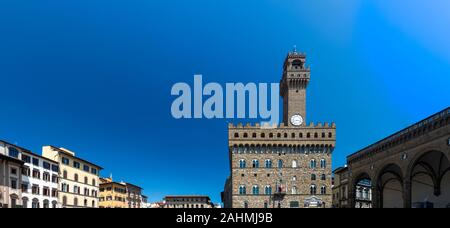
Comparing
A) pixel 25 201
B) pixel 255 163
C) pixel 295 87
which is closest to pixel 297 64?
pixel 295 87

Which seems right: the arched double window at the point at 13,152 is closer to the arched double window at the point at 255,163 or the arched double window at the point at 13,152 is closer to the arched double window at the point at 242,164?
the arched double window at the point at 242,164

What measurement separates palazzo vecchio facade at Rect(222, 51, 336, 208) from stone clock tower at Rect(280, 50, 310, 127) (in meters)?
0.24

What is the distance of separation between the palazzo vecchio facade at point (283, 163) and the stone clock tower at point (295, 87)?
0.24 meters

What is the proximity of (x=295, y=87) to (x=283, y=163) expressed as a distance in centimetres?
1860

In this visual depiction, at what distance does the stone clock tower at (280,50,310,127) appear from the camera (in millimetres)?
81438

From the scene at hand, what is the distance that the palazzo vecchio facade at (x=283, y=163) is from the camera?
75.6 metres

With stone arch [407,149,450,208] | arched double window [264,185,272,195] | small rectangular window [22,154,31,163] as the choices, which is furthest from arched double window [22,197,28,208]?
stone arch [407,149,450,208]

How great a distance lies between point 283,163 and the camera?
77688mm

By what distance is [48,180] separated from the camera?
59.8 metres

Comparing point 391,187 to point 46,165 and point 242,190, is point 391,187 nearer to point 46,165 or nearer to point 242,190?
point 242,190

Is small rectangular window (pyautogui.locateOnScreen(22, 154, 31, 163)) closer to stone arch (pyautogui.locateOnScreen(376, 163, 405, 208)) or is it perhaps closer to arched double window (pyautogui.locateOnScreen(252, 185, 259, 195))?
arched double window (pyautogui.locateOnScreen(252, 185, 259, 195))

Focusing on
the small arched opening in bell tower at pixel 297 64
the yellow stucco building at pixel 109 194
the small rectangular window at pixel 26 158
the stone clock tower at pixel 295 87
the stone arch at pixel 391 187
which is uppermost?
the small arched opening in bell tower at pixel 297 64

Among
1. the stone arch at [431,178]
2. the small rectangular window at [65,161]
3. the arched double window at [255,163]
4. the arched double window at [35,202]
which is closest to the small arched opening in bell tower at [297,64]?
the arched double window at [255,163]

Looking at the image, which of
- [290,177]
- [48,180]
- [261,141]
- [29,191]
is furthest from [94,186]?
[290,177]
